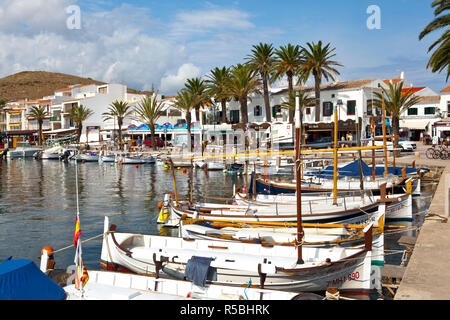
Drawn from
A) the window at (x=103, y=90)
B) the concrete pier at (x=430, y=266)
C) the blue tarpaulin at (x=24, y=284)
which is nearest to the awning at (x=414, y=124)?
the concrete pier at (x=430, y=266)

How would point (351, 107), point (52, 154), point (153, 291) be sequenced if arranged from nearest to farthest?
point (153, 291) → point (351, 107) → point (52, 154)

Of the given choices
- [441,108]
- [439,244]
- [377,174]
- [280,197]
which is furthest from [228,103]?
[439,244]

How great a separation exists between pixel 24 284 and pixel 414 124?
239ft

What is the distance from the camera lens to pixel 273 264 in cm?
1208

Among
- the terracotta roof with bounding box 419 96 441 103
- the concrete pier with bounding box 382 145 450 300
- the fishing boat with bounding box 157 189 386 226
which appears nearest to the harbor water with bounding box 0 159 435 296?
the concrete pier with bounding box 382 145 450 300

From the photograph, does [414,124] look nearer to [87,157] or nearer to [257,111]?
[257,111]

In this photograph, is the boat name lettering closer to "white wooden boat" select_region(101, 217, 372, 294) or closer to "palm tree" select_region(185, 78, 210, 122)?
"white wooden boat" select_region(101, 217, 372, 294)

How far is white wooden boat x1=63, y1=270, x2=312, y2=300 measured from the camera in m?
10.3

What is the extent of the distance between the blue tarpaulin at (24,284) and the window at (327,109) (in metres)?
56.2

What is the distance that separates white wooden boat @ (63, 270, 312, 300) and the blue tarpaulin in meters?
0.69

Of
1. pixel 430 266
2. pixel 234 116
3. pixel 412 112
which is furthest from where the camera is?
pixel 234 116

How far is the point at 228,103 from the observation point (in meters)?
74.4

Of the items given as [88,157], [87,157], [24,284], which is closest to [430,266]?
[24,284]

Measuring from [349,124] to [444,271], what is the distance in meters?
48.0
